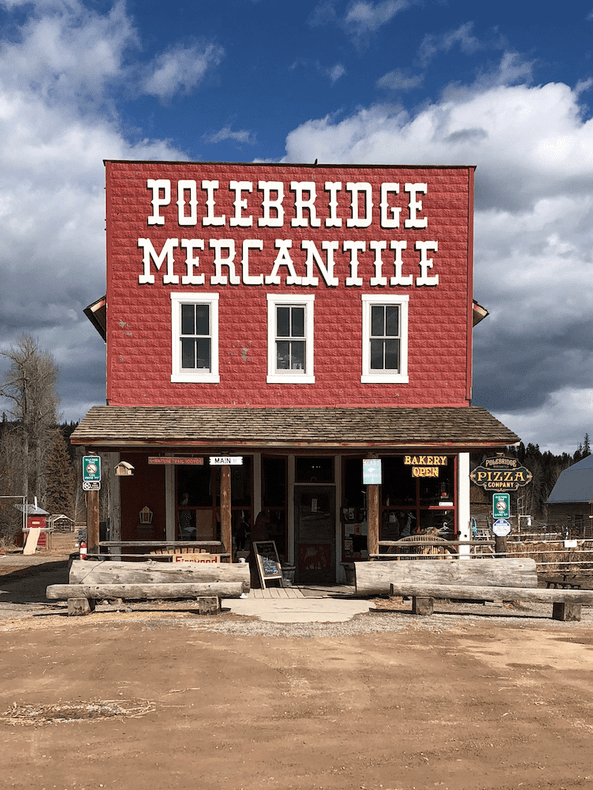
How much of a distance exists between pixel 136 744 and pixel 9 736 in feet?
3.96

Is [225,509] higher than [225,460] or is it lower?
lower

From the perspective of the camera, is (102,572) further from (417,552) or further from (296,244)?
(296,244)

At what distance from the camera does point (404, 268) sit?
17.6m

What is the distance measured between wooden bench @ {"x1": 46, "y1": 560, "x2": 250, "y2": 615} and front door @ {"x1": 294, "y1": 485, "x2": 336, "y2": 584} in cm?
347

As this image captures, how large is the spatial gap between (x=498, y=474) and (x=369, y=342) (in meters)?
4.39

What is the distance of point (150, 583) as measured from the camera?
44.9ft

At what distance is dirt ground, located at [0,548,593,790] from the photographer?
19.2 ft

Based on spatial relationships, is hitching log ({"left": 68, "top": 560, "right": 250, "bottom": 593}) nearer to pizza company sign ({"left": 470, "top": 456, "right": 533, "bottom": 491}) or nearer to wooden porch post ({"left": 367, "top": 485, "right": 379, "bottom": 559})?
wooden porch post ({"left": 367, "top": 485, "right": 379, "bottom": 559})

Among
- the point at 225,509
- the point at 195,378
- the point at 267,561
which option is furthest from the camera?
the point at 195,378

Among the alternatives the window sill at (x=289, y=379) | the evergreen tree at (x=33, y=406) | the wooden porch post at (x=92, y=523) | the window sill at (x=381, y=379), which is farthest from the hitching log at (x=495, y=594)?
the evergreen tree at (x=33, y=406)

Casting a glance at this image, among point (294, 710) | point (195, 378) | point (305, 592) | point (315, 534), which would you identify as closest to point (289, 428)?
point (195, 378)

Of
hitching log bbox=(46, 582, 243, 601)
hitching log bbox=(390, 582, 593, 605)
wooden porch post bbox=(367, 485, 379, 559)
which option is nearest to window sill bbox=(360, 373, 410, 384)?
wooden porch post bbox=(367, 485, 379, 559)

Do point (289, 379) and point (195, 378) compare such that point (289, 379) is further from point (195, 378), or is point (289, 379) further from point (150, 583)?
point (150, 583)

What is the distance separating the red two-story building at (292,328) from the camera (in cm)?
1703
